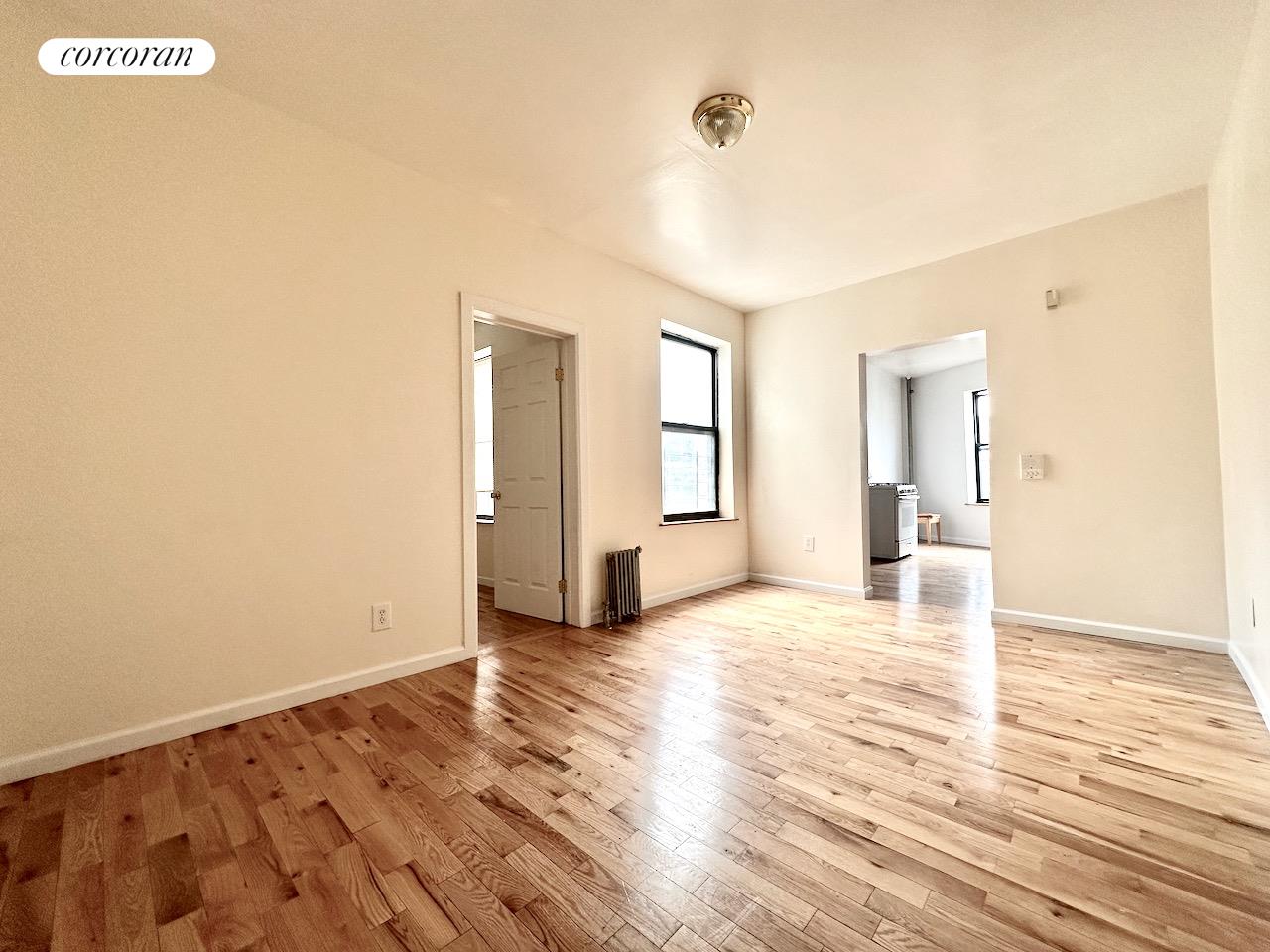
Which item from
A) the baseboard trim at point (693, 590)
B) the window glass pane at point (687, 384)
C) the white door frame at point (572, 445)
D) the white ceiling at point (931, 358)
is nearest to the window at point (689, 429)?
the window glass pane at point (687, 384)

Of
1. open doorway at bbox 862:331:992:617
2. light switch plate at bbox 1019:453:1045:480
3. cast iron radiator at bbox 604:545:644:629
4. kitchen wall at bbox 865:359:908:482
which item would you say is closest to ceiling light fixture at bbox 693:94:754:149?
cast iron radiator at bbox 604:545:644:629

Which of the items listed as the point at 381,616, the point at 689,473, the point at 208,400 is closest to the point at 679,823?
the point at 381,616

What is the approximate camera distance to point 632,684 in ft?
8.16

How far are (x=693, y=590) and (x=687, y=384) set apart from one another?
1.87 meters

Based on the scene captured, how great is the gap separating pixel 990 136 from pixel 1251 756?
8.96 ft

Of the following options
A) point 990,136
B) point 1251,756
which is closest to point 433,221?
point 990,136

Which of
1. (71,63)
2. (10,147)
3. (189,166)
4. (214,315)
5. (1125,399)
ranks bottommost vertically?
(1125,399)

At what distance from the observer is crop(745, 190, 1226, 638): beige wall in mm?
2865

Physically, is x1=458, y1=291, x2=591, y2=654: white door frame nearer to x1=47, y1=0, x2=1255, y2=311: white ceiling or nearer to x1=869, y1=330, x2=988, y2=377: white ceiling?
x1=47, y1=0, x2=1255, y2=311: white ceiling

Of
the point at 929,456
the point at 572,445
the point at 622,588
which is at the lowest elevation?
the point at 622,588

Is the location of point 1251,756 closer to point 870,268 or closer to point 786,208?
point 786,208

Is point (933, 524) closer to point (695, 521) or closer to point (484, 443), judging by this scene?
point (695, 521)

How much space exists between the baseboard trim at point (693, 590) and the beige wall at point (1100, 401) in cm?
207

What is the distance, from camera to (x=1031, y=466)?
3.38 m
